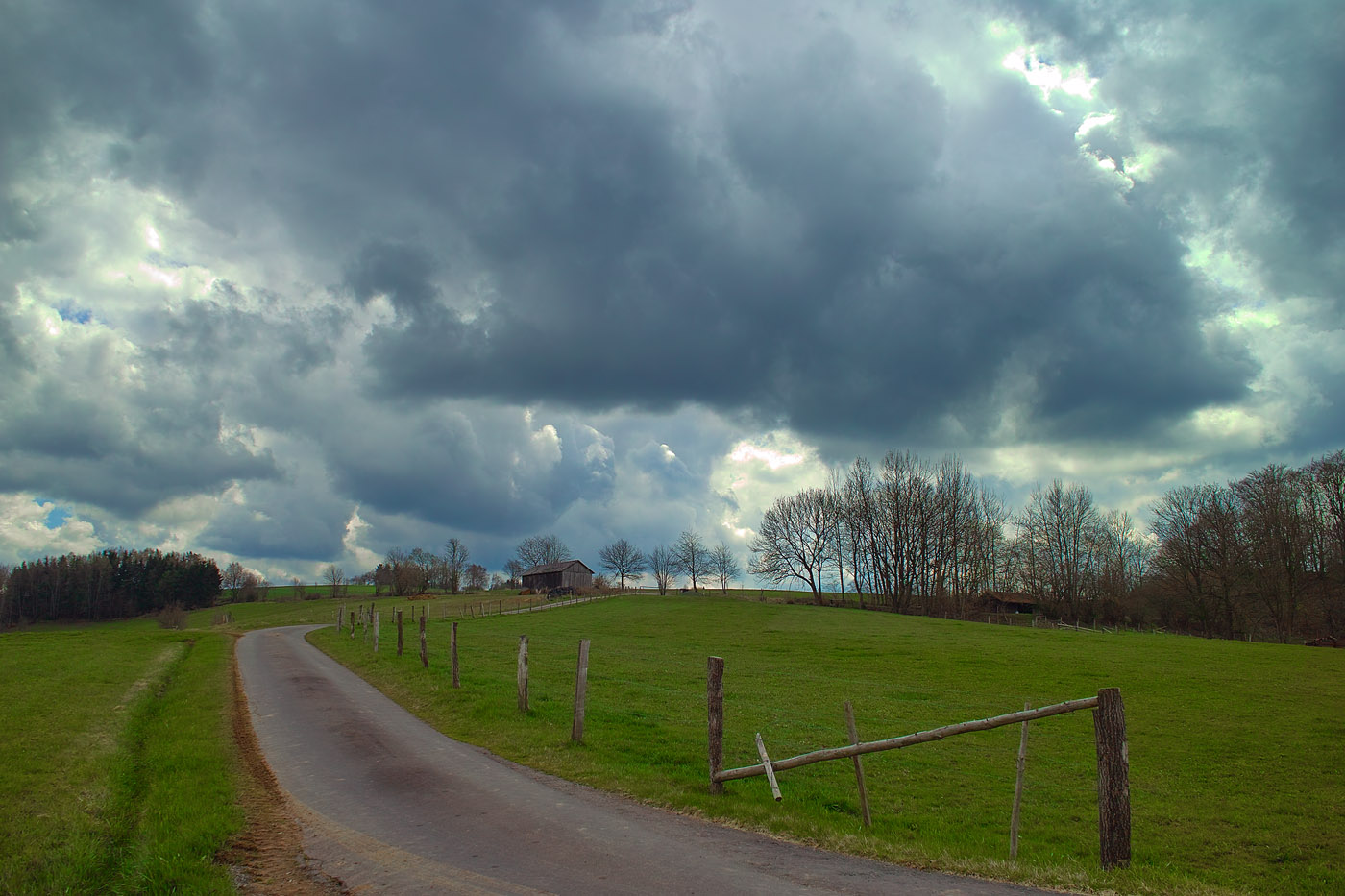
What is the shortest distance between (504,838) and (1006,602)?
93844 mm

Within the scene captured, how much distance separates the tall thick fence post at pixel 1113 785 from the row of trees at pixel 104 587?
469 ft

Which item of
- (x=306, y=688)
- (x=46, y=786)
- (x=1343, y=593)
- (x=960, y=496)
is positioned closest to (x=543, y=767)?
(x=46, y=786)

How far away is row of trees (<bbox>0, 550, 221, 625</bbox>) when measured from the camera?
11644 centimetres

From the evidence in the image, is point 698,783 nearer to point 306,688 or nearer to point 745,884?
point 745,884

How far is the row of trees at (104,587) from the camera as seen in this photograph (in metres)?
116

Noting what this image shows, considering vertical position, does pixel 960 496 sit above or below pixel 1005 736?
above

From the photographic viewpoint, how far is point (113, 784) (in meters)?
10.7

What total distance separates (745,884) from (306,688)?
19456mm

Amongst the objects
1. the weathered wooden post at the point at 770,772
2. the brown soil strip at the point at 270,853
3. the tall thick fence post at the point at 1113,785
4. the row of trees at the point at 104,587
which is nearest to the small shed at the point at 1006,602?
the weathered wooden post at the point at 770,772

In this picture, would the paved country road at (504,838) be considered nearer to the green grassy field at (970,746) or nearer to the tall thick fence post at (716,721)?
the green grassy field at (970,746)

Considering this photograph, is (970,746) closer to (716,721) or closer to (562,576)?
(716,721)

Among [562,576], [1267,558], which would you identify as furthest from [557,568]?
[1267,558]

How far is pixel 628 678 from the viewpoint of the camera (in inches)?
1022

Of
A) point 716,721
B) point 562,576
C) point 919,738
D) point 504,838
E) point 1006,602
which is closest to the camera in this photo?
point 504,838
